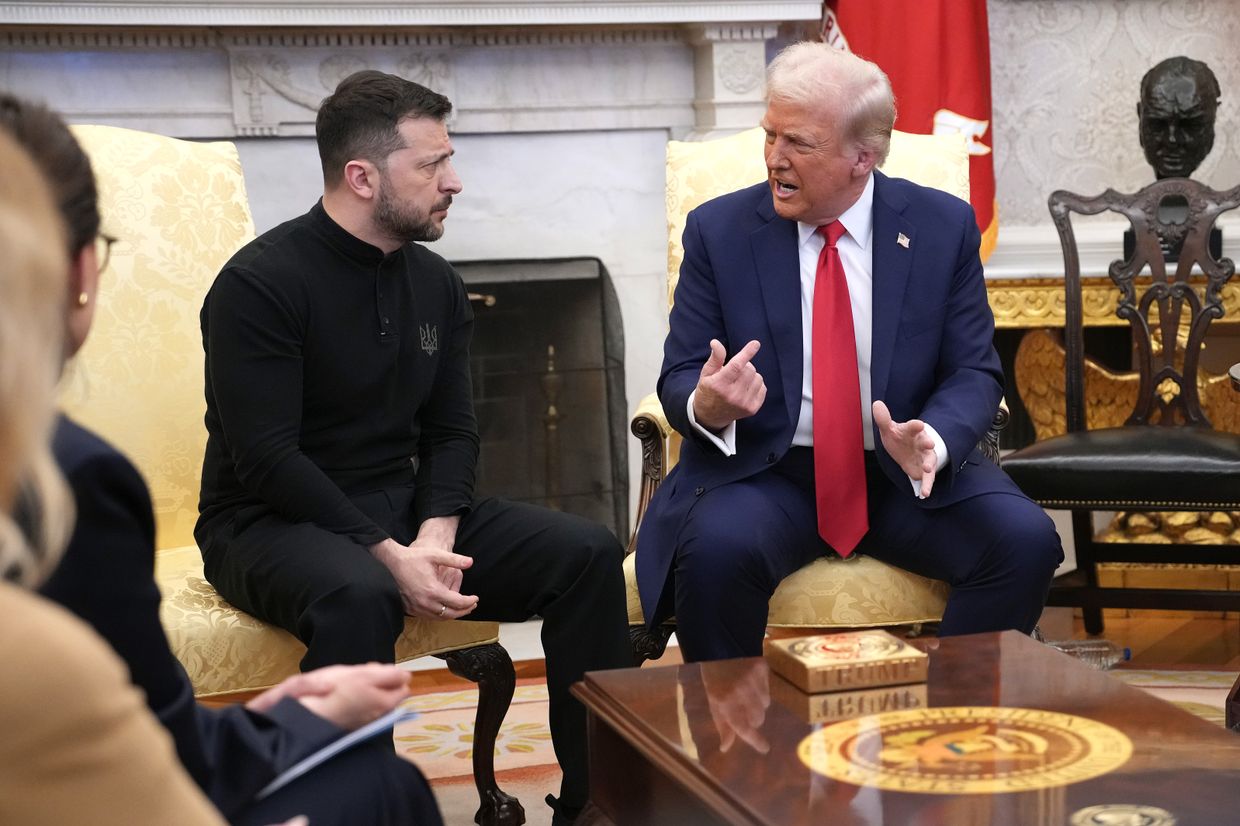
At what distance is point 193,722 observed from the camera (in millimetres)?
1428

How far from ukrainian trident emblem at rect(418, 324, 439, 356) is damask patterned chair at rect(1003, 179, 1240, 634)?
137cm

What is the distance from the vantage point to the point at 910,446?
8.45 feet

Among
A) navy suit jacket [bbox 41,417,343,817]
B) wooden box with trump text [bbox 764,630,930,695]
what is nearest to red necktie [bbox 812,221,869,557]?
wooden box with trump text [bbox 764,630,930,695]

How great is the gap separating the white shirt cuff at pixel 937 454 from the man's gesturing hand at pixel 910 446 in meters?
0.01

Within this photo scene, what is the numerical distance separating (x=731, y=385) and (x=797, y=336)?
0.29m

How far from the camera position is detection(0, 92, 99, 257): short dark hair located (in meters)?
1.25

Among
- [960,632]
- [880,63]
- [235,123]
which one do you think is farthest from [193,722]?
[880,63]

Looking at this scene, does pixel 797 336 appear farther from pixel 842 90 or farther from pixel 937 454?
pixel 842 90

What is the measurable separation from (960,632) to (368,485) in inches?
41.7

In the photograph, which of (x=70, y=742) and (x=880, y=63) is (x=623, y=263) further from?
(x=70, y=742)

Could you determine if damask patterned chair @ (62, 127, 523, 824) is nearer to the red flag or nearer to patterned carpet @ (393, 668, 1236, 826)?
patterned carpet @ (393, 668, 1236, 826)

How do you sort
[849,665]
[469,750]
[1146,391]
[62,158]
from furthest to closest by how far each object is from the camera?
[1146,391] → [469,750] → [849,665] → [62,158]

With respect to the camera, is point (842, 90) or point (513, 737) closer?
point (842, 90)

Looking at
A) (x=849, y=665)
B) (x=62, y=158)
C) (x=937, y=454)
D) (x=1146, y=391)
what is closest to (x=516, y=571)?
(x=937, y=454)
